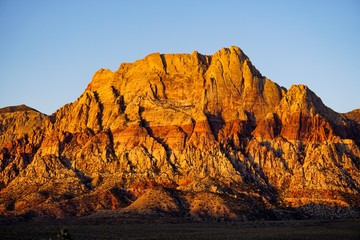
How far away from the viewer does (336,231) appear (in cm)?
17488

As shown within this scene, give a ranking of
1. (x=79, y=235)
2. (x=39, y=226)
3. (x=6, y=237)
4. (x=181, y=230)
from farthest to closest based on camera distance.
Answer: (x=39, y=226), (x=181, y=230), (x=79, y=235), (x=6, y=237)

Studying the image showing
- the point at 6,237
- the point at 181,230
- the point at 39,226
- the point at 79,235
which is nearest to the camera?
the point at 6,237

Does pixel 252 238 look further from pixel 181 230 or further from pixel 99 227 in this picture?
pixel 99 227

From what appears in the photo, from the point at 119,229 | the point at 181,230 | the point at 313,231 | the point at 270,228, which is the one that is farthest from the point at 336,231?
the point at 119,229

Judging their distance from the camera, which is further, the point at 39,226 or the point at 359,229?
the point at 39,226

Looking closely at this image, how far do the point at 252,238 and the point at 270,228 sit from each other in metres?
24.3

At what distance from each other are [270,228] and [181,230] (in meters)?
20.5

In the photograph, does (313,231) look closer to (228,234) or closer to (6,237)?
(228,234)

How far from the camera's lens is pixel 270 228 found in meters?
187

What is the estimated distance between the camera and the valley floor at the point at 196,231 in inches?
6531

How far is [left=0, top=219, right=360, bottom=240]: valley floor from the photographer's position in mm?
165875

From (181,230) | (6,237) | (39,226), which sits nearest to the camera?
(6,237)

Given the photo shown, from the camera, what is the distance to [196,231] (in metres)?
182

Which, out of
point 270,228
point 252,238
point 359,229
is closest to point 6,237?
point 252,238
